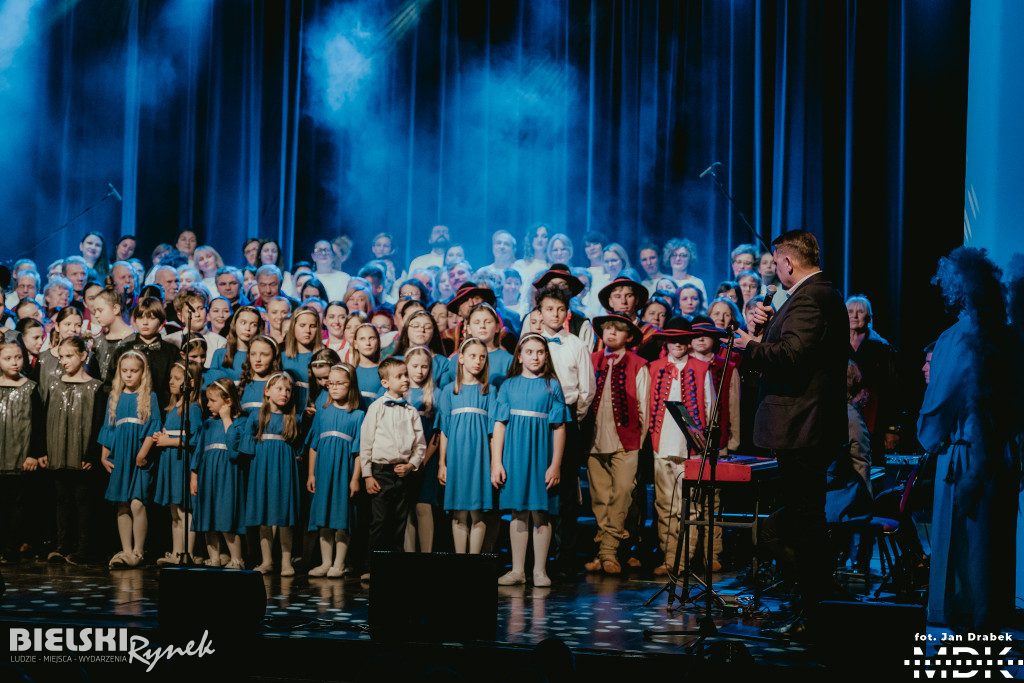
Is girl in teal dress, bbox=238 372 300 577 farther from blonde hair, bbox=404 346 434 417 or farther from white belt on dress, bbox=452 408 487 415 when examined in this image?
white belt on dress, bbox=452 408 487 415

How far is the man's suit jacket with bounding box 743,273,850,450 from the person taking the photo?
4.40m

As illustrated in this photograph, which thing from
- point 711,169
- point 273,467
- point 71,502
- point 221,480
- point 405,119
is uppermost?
point 405,119

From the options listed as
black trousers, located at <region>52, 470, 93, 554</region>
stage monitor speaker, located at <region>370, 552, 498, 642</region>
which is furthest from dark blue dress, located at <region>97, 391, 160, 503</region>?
stage monitor speaker, located at <region>370, 552, 498, 642</region>

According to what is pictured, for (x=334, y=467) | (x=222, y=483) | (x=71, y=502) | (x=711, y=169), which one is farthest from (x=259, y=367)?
(x=711, y=169)

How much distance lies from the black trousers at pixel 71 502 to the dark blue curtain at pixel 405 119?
6612 millimetres

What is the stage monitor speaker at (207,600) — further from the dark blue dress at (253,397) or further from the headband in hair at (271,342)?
the headband in hair at (271,342)

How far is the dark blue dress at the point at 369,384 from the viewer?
6.89m

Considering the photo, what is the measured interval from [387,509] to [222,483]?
1.24 meters

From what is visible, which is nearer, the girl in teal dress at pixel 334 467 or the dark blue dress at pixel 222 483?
the girl in teal dress at pixel 334 467

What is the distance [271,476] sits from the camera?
6.59m

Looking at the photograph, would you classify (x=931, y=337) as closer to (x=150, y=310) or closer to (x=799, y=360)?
(x=799, y=360)

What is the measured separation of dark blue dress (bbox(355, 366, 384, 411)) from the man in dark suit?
3085 mm

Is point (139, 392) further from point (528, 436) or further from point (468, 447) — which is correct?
point (528, 436)

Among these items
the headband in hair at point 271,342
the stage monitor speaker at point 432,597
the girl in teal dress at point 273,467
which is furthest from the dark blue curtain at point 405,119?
the stage monitor speaker at point 432,597
